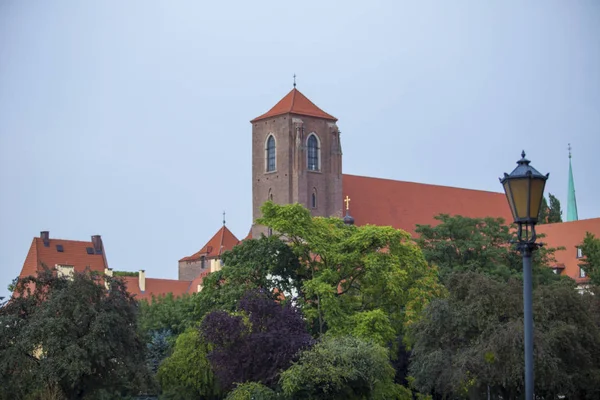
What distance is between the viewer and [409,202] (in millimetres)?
96688

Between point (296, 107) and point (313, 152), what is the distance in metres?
4.21

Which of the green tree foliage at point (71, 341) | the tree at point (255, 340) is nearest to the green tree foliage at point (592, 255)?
the tree at point (255, 340)

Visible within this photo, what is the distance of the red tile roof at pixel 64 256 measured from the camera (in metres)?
A: 102

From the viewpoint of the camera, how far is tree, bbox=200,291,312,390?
38238 mm

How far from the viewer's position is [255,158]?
313ft

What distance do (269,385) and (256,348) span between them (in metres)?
1.41

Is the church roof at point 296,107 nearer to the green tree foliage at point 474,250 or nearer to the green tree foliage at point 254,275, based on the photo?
the green tree foliage at point 474,250

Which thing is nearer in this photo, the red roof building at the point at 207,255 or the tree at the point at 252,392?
the tree at the point at 252,392

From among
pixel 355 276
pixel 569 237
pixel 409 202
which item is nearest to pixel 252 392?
pixel 355 276

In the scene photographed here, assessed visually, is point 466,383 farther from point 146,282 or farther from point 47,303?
point 146,282

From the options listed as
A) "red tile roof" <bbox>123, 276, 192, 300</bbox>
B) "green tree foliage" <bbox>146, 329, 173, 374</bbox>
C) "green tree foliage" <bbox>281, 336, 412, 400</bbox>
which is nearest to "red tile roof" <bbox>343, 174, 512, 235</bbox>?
"red tile roof" <bbox>123, 276, 192, 300</bbox>

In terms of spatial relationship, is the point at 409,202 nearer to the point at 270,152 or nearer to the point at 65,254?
the point at 270,152

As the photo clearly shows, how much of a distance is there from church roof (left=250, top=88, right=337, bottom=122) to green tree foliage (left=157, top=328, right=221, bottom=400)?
4627 centimetres

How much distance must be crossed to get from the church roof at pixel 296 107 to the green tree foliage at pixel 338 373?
55.8 meters
